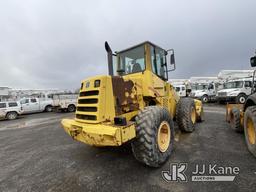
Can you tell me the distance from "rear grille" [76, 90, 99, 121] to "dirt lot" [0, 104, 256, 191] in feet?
3.74

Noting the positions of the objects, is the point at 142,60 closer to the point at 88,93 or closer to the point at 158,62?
the point at 158,62

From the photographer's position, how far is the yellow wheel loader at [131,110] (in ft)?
9.12

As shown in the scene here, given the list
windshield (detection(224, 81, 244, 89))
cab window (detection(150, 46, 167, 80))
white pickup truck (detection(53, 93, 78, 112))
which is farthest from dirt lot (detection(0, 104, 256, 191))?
white pickup truck (detection(53, 93, 78, 112))

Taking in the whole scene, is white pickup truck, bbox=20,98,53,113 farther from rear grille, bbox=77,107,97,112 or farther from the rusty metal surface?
the rusty metal surface

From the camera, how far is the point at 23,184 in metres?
2.97

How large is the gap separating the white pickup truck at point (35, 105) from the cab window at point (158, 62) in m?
17.2

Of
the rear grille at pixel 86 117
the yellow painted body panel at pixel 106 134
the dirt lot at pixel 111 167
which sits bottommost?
the dirt lot at pixel 111 167

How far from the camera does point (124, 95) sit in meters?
3.32

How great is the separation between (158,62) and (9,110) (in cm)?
1557

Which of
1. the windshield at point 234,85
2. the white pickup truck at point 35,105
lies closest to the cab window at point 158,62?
the windshield at point 234,85

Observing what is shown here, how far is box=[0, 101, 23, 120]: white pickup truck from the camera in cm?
1416

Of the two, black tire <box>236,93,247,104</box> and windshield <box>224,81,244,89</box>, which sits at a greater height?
windshield <box>224,81,244,89</box>

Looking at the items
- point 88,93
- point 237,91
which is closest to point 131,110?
point 88,93

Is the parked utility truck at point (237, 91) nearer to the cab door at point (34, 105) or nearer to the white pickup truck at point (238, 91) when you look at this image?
the white pickup truck at point (238, 91)
